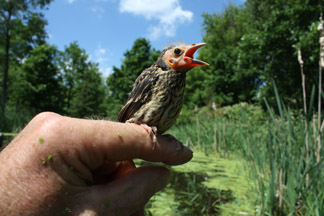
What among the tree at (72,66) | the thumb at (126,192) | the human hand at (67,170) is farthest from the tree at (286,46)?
the tree at (72,66)

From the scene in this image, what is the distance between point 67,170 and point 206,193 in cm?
279

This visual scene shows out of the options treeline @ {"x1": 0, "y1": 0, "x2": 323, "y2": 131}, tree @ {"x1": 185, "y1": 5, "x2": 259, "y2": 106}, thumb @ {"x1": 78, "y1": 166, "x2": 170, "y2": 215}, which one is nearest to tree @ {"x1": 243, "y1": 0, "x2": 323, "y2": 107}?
treeline @ {"x1": 0, "y1": 0, "x2": 323, "y2": 131}

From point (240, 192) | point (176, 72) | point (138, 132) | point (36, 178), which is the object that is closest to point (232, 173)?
point (240, 192)

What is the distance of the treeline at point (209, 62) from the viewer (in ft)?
29.5

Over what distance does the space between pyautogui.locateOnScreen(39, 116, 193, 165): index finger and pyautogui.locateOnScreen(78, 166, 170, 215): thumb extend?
0.37ft

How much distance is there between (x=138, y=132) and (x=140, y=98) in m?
0.46

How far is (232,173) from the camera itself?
418 cm

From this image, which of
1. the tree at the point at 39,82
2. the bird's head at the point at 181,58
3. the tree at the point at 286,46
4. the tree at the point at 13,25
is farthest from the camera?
the tree at the point at 39,82

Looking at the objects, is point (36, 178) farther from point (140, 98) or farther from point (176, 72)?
point (176, 72)

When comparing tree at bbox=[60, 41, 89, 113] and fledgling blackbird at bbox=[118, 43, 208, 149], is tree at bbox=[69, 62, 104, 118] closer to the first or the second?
tree at bbox=[60, 41, 89, 113]

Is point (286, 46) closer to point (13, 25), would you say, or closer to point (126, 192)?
point (126, 192)

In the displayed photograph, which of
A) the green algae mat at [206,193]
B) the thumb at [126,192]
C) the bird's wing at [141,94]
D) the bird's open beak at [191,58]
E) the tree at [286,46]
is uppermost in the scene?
the tree at [286,46]

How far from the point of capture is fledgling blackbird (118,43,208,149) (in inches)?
57.6

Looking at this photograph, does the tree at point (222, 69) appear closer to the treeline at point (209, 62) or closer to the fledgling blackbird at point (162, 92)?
the treeline at point (209, 62)
